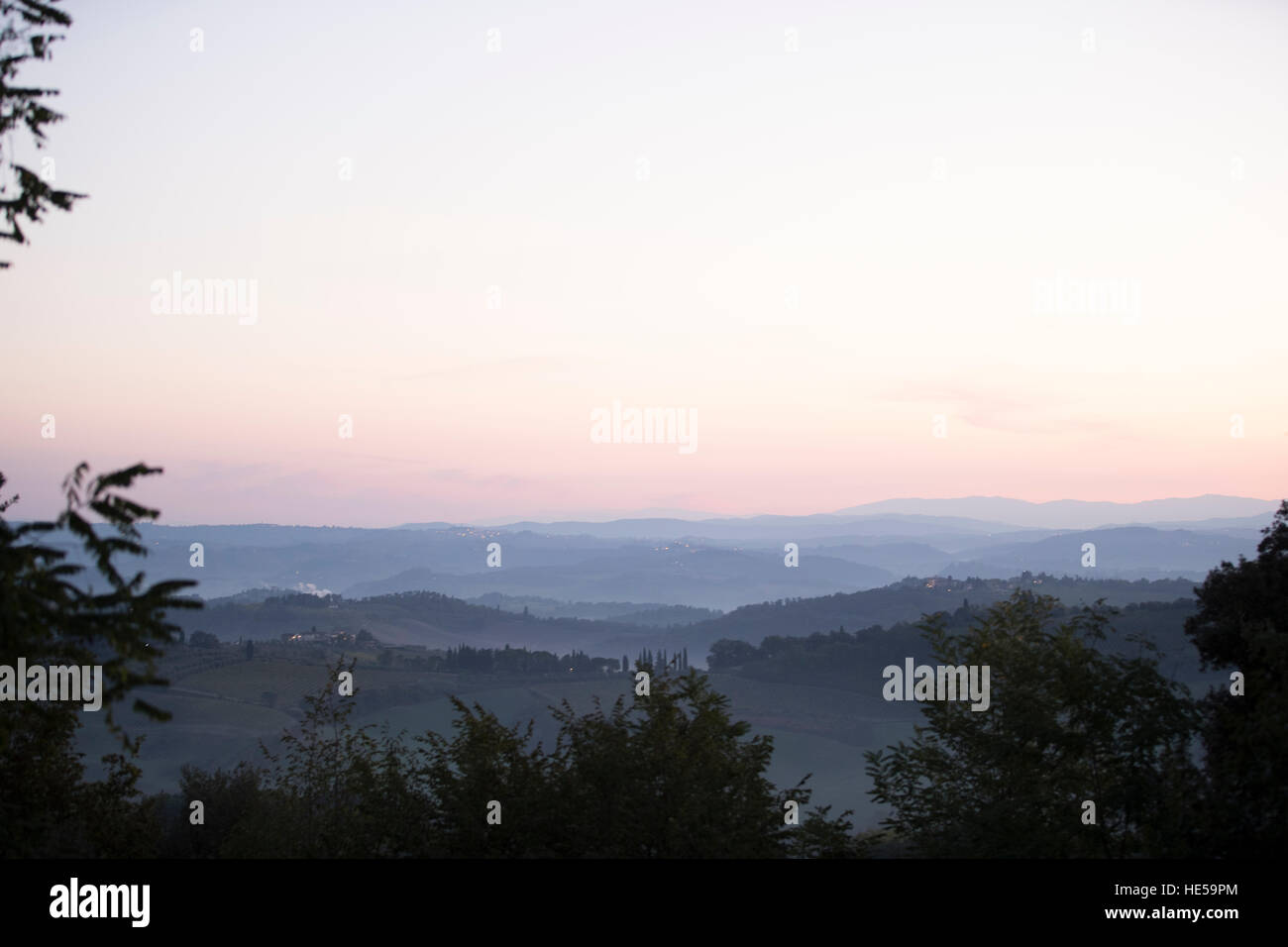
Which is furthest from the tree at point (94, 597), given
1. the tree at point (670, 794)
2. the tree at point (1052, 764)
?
the tree at point (1052, 764)

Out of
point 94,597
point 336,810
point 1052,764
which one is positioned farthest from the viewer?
point 336,810

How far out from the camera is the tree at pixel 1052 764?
84.9ft

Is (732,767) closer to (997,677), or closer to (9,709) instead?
(997,677)

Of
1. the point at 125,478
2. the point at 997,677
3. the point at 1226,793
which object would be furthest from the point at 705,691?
the point at 125,478

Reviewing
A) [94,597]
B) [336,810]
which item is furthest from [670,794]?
[94,597]

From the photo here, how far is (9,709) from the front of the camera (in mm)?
24859

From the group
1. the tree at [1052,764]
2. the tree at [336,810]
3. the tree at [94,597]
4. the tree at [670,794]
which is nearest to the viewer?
the tree at [94,597]

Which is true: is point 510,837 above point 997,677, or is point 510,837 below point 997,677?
below

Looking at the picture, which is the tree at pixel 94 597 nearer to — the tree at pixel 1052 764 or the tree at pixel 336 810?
the tree at pixel 336 810

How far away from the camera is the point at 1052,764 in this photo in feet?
96.6

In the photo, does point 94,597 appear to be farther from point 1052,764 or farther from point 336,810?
point 1052,764
